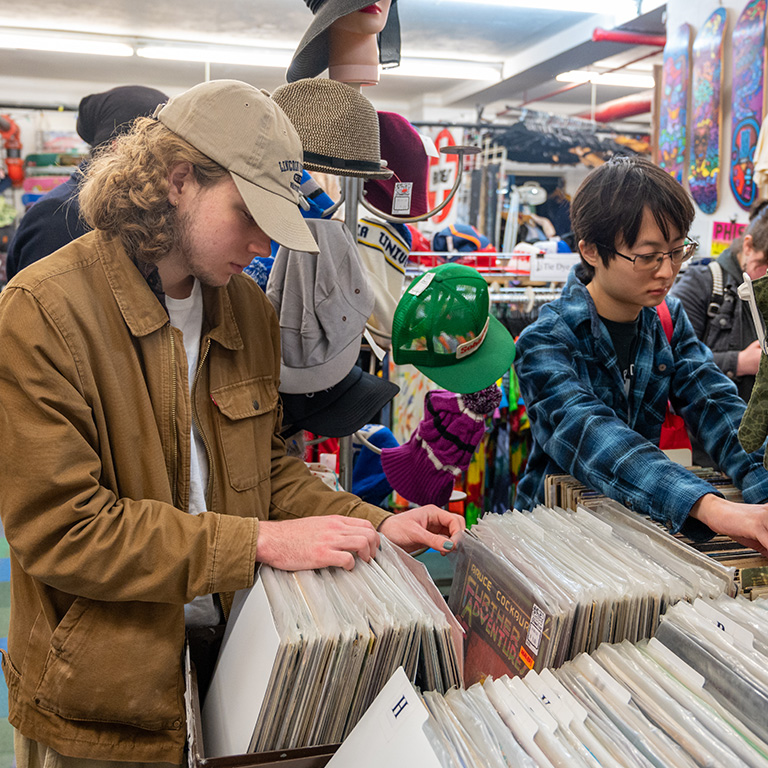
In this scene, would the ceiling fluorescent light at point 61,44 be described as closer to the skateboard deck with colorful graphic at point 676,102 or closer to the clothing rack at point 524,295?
the skateboard deck with colorful graphic at point 676,102

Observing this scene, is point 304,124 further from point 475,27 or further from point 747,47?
point 475,27

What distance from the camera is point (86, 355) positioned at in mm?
1124

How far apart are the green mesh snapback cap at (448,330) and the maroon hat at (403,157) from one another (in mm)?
314

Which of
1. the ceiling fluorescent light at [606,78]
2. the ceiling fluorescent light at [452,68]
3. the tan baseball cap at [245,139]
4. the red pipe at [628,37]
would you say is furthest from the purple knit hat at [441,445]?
the ceiling fluorescent light at [452,68]

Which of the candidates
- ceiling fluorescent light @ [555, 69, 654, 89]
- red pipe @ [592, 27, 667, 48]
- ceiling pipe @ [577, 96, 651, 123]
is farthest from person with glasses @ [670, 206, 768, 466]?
ceiling pipe @ [577, 96, 651, 123]

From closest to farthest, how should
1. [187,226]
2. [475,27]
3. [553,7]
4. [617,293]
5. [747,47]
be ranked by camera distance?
[187,226] → [617,293] → [747,47] → [553,7] → [475,27]

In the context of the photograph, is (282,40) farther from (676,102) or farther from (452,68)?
(676,102)

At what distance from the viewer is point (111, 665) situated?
3.83ft

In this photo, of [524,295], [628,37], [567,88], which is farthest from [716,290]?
[567,88]

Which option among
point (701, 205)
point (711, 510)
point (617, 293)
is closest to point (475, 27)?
point (701, 205)

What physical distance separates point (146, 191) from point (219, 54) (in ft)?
33.3

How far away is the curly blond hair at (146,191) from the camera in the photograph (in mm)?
1209

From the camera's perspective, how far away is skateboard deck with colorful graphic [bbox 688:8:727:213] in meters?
4.98

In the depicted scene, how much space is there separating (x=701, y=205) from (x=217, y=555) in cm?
508
